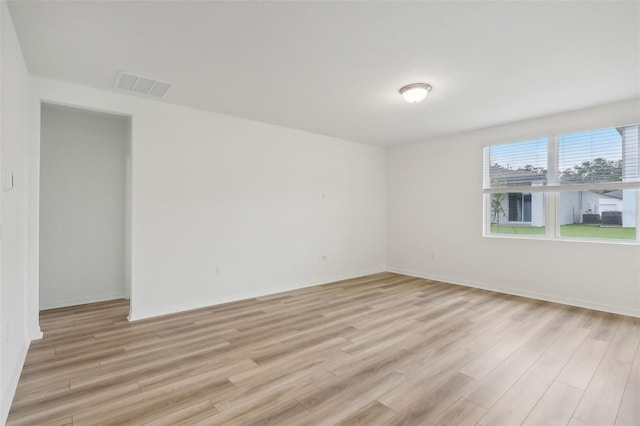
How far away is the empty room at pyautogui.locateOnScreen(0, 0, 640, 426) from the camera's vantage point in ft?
6.81

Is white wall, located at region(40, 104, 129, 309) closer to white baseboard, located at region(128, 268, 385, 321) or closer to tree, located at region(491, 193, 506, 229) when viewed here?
white baseboard, located at region(128, 268, 385, 321)

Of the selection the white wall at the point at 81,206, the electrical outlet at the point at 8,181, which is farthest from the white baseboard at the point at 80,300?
the electrical outlet at the point at 8,181

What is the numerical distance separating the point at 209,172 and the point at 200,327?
6.60 feet

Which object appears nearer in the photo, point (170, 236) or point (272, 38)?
point (272, 38)

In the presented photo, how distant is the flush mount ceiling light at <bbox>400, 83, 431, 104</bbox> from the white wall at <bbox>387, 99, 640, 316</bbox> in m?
2.35

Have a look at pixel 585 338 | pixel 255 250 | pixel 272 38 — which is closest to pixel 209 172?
pixel 255 250

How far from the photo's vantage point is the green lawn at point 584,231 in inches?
152

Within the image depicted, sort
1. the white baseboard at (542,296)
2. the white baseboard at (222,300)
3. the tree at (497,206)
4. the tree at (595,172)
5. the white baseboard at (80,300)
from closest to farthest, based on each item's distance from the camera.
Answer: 1. the white baseboard at (222,300)
2. the white baseboard at (542,296)
3. the tree at (595,172)
4. the white baseboard at (80,300)
5. the tree at (497,206)

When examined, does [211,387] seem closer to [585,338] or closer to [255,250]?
[255,250]

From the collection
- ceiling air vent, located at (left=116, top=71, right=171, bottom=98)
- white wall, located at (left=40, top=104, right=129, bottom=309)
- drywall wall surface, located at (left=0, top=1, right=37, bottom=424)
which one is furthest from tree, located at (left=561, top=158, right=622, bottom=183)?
white wall, located at (left=40, top=104, right=129, bottom=309)

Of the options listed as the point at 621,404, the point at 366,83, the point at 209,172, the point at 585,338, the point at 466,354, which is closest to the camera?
the point at 621,404

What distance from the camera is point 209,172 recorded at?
4.15 metres

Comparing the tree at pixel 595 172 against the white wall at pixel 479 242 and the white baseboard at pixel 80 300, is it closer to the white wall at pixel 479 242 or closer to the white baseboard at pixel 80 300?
the white wall at pixel 479 242

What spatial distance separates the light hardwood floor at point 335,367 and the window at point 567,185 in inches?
47.4
